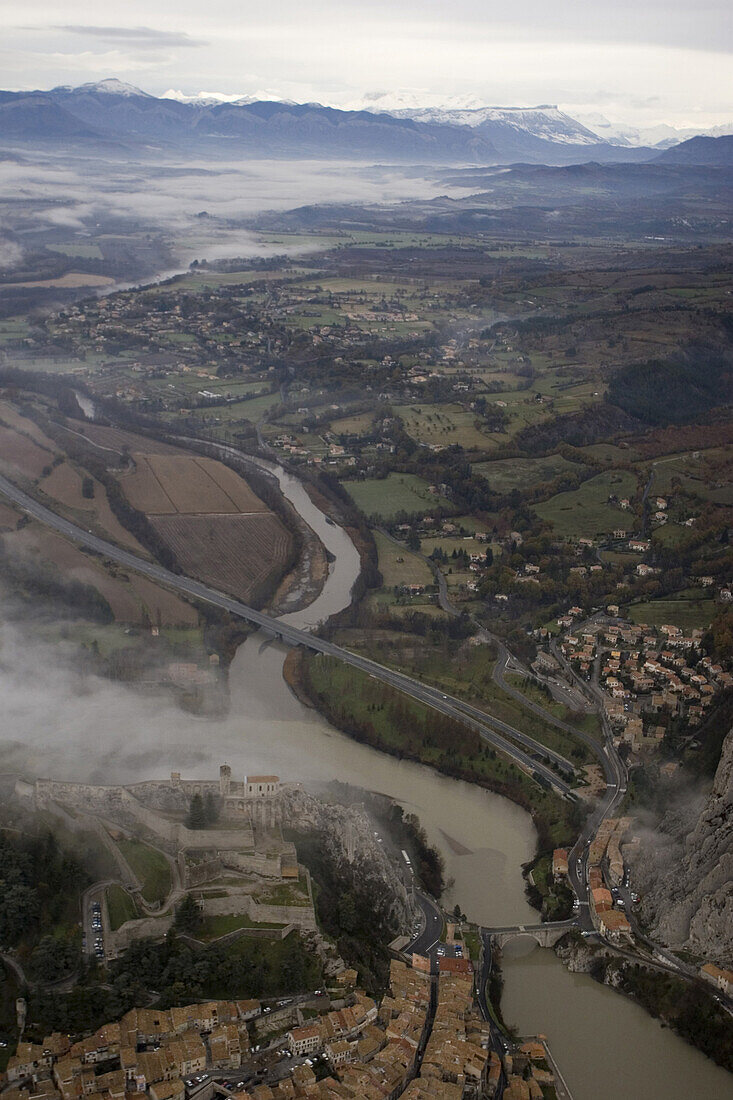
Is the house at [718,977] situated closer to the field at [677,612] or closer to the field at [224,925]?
the field at [224,925]

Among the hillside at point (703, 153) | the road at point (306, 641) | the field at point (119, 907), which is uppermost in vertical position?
the hillside at point (703, 153)

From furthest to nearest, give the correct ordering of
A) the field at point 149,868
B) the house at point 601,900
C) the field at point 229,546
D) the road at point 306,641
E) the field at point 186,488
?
the field at point 186,488
the field at point 229,546
the road at point 306,641
the house at point 601,900
the field at point 149,868

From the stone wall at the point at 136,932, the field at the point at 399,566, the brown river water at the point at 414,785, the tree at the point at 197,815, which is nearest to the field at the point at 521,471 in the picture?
the field at the point at 399,566

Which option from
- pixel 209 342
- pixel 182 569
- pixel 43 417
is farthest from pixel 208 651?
pixel 209 342

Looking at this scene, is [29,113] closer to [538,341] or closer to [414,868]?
[538,341]

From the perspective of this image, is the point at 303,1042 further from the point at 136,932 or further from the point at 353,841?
the point at 353,841
